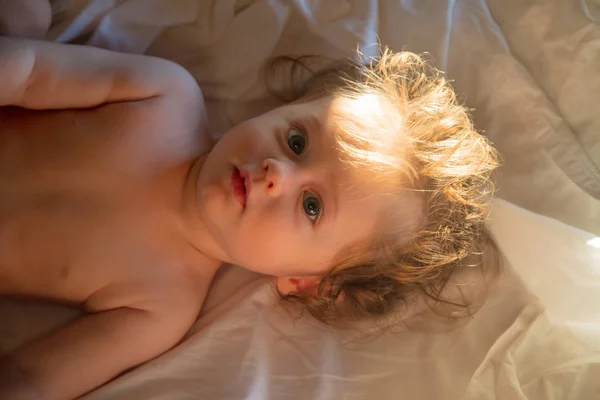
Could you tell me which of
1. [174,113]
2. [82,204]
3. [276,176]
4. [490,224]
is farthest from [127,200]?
[490,224]

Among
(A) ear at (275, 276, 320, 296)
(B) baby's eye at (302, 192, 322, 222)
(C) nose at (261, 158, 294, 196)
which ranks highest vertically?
(C) nose at (261, 158, 294, 196)

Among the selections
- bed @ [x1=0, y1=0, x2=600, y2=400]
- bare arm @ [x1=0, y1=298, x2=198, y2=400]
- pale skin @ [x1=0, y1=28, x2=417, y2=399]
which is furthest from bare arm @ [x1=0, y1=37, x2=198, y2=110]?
bare arm @ [x1=0, y1=298, x2=198, y2=400]

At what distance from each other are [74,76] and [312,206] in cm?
46

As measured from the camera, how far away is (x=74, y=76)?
1024mm

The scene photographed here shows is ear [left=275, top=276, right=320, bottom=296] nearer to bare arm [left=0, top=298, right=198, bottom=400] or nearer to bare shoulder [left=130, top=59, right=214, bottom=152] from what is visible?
bare arm [left=0, top=298, right=198, bottom=400]

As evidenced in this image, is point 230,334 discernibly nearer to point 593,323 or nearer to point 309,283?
point 309,283

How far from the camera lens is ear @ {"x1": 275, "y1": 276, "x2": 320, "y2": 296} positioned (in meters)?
1.13

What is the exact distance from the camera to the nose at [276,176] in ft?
3.14

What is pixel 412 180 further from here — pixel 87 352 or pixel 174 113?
pixel 87 352

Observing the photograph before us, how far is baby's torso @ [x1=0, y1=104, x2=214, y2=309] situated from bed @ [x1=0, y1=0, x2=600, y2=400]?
10 cm

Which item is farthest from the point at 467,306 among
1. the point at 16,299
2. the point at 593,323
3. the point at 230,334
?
the point at 16,299

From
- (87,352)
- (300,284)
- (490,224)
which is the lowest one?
(87,352)

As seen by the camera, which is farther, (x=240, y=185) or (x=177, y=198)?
(x=177, y=198)

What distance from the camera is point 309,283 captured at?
3.72ft
